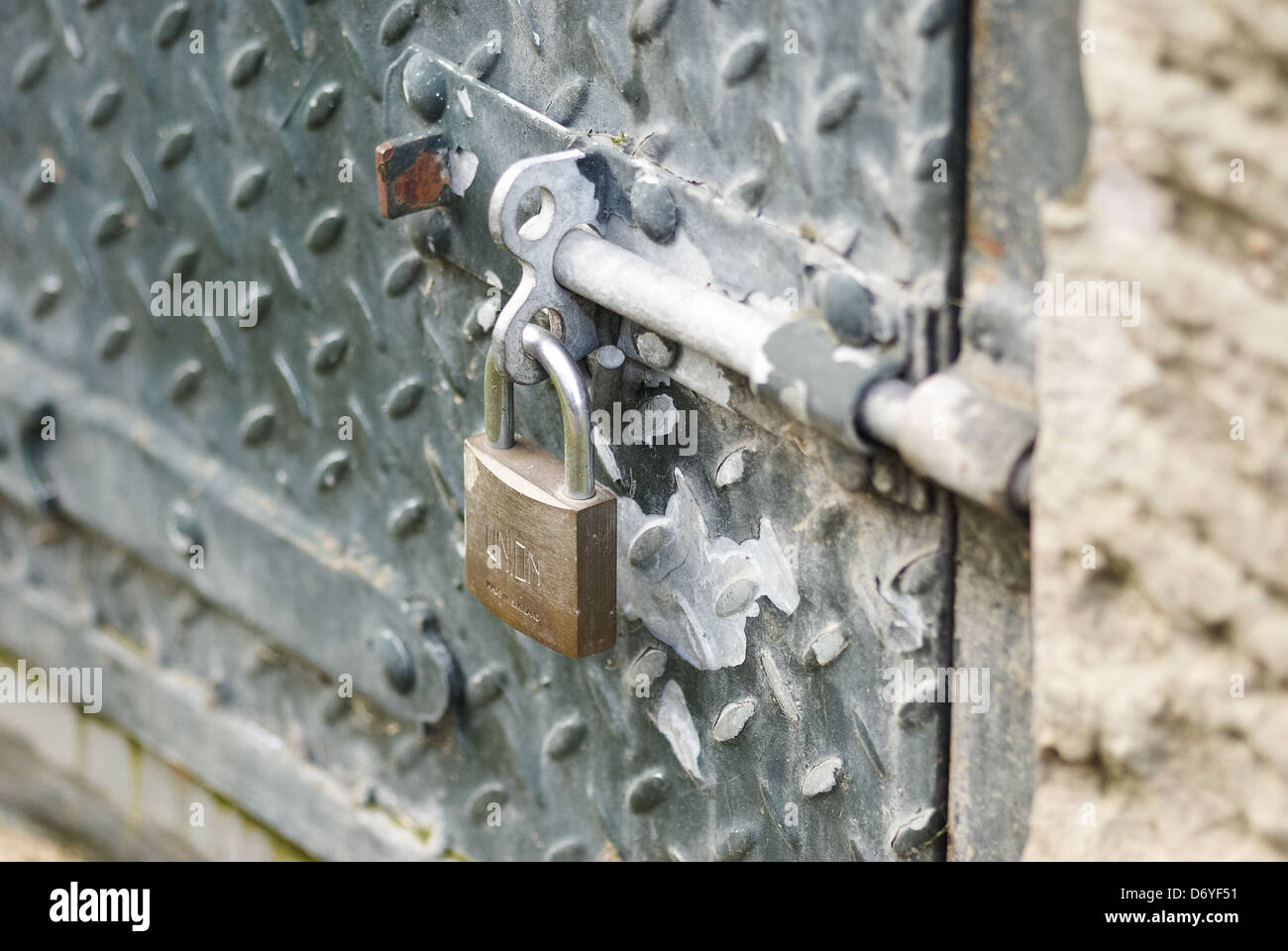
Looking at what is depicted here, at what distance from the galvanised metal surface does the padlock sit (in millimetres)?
114

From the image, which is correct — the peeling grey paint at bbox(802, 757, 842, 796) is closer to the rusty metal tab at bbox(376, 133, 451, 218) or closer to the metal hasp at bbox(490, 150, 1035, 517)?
the metal hasp at bbox(490, 150, 1035, 517)

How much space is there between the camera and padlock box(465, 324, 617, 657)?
1.43 m

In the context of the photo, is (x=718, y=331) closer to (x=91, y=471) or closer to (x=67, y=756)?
(x=91, y=471)

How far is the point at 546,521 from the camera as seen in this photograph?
147 cm

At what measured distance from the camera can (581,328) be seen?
4.96 ft

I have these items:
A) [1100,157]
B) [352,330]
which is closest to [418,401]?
[352,330]

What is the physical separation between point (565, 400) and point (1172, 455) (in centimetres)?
56

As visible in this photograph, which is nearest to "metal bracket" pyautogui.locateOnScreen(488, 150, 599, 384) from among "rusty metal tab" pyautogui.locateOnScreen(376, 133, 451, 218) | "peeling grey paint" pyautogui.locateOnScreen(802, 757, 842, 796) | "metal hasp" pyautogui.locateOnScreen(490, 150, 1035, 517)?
"metal hasp" pyautogui.locateOnScreen(490, 150, 1035, 517)

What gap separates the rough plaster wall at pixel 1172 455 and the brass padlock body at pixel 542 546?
462 millimetres

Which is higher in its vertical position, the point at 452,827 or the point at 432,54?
the point at 432,54

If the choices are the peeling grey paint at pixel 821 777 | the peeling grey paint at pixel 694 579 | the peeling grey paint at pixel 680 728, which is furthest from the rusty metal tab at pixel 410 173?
the peeling grey paint at pixel 821 777

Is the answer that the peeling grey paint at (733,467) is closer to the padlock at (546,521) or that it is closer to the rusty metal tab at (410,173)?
the padlock at (546,521)

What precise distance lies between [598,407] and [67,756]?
1.75m

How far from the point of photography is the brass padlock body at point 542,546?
4.79 feet
